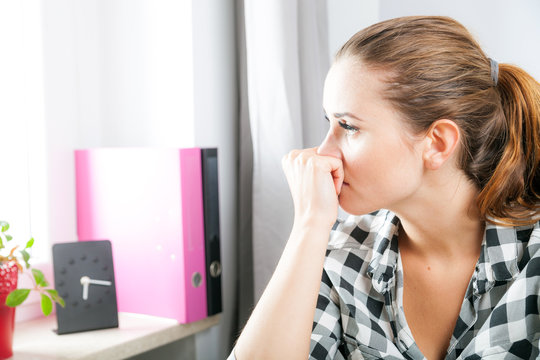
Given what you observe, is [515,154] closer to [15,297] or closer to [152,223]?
[152,223]

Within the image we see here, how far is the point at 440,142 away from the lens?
101cm

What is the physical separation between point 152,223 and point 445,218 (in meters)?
0.63

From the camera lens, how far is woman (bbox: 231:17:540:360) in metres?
0.98

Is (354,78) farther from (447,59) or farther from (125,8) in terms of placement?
(125,8)

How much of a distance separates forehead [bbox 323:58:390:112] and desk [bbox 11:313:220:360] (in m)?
0.59

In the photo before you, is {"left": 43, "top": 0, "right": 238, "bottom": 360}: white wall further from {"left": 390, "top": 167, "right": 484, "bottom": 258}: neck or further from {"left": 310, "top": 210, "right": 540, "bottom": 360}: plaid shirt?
{"left": 390, "top": 167, "right": 484, "bottom": 258}: neck

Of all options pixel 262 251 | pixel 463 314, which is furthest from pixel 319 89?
pixel 463 314

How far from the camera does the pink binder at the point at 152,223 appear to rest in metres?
1.29

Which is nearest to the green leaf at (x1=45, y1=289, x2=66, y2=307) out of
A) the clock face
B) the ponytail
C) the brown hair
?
the clock face

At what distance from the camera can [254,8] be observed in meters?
1.42

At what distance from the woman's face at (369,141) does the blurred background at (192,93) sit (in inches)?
15.4

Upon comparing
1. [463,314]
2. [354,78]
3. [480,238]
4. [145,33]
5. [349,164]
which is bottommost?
[463,314]

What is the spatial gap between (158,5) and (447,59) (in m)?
0.77

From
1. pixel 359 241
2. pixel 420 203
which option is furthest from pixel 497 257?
pixel 359 241
